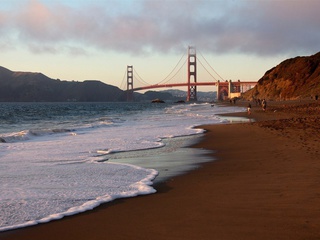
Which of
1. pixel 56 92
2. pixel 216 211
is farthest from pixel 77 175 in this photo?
pixel 56 92

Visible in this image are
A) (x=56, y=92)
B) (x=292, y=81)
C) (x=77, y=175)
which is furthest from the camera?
(x=56, y=92)

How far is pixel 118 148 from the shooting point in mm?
9734

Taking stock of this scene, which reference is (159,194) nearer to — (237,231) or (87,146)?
(237,231)

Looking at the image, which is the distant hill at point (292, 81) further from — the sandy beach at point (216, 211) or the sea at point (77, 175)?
the sandy beach at point (216, 211)

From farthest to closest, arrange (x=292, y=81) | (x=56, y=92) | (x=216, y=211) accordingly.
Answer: (x=56, y=92) → (x=292, y=81) → (x=216, y=211)

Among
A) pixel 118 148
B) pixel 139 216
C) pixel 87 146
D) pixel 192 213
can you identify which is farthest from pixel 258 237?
pixel 87 146

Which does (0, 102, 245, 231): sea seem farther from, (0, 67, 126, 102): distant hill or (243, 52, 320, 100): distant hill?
(0, 67, 126, 102): distant hill

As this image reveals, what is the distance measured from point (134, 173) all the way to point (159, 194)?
5.02 feet

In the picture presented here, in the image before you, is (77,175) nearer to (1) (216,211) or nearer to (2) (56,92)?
(1) (216,211)

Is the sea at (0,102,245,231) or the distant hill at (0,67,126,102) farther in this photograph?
the distant hill at (0,67,126,102)

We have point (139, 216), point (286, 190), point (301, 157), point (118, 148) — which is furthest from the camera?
point (118, 148)

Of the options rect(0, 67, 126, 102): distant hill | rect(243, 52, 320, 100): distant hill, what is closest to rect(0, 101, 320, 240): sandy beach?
rect(243, 52, 320, 100): distant hill

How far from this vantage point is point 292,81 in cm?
6138

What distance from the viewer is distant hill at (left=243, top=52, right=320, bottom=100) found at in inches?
2192
